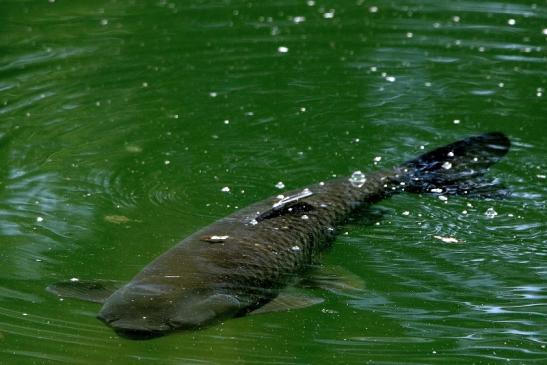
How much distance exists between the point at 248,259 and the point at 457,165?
1760 millimetres

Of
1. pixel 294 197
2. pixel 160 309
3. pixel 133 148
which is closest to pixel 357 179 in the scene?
pixel 294 197

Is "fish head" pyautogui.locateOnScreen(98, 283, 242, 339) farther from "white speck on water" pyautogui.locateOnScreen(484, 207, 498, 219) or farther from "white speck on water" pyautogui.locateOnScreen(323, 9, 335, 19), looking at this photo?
"white speck on water" pyautogui.locateOnScreen(323, 9, 335, 19)

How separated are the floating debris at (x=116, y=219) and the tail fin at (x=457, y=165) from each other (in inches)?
55.9

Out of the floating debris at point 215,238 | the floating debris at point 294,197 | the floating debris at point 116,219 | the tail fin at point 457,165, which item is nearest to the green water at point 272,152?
the floating debris at point 116,219

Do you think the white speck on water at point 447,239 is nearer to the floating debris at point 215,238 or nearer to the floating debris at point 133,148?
the floating debris at point 215,238

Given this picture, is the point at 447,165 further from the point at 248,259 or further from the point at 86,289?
the point at 86,289

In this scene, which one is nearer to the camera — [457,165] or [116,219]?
[116,219]

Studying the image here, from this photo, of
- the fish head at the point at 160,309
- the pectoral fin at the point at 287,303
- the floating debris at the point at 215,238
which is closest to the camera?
the fish head at the point at 160,309

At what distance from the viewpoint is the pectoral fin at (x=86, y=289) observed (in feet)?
15.6

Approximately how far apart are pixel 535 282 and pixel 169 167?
7.33ft

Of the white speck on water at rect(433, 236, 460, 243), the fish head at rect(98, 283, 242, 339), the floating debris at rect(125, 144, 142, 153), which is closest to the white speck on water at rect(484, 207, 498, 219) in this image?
the white speck on water at rect(433, 236, 460, 243)

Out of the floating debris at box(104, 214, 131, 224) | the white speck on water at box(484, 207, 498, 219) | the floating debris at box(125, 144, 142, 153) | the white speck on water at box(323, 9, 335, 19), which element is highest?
the white speck on water at box(323, 9, 335, 19)

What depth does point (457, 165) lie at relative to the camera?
6.23 meters

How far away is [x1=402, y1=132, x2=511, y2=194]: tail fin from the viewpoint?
6.04 meters
